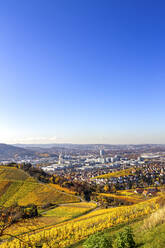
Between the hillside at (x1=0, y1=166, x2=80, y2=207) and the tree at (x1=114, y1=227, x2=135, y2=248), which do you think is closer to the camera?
the tree at (x1=114, y1=227, x2=135, y2=248)

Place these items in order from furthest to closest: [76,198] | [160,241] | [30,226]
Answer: [76,198], [160,241], [30,226]

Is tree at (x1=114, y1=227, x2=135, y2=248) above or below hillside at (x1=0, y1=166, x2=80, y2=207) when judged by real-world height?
above

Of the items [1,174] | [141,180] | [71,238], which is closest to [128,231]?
[71,238]

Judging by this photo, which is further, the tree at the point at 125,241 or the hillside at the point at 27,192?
the hillside at the point at 27,192

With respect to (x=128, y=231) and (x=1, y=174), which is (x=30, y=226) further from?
(x=1, y=174)

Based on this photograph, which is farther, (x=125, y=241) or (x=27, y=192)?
(x=27, y=192)

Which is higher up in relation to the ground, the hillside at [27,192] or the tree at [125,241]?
the tree at [125,241]

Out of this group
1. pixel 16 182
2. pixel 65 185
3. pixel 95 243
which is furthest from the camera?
pixel 65 185

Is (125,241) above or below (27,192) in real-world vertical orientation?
above
